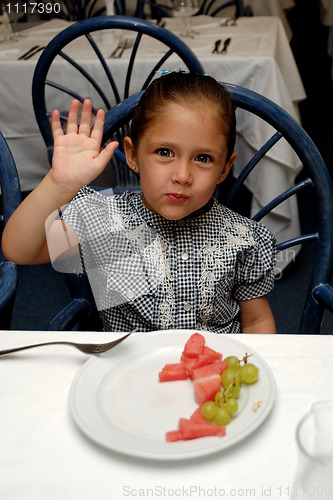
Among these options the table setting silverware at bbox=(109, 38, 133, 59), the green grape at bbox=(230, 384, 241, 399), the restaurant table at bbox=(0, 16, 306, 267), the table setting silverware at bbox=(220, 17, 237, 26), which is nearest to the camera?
the green grape at bbox=(230, 384, 241, 399)

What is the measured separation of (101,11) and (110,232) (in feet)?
9.60

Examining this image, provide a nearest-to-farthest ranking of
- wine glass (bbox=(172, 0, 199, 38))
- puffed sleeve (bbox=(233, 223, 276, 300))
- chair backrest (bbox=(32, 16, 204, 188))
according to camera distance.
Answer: puffed sleeve (bbox=(233, 223, 276, 300)) → chair backrest (bbox=(32, 16, 204, 188)) → wine glass (bbox=(172, 0, 199, 38))

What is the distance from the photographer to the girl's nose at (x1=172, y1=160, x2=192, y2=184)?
0.88 metres

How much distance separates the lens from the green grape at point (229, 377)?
617mm

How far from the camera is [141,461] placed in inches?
21.3

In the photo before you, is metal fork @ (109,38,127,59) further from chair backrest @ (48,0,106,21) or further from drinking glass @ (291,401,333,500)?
drinking glass @ (291,401,333,500)

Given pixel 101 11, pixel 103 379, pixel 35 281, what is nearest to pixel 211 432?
pixel 103 379

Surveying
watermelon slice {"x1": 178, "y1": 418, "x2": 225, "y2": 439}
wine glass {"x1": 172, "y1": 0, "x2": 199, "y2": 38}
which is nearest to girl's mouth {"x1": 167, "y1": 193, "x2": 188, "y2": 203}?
watermelon slice {"x1": 178, "y1": 418, "x2": 225, "y2": 439}

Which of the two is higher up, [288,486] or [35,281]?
[288,486]

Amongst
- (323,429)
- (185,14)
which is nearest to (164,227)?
(323,429)

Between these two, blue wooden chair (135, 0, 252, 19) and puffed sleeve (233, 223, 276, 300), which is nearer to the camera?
puffed sleeve (233, 223, 276, 300)

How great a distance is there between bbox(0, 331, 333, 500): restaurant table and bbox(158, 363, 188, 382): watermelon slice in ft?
0.13

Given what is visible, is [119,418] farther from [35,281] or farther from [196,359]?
[35,281]

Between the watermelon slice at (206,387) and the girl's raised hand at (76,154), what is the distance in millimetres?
393
